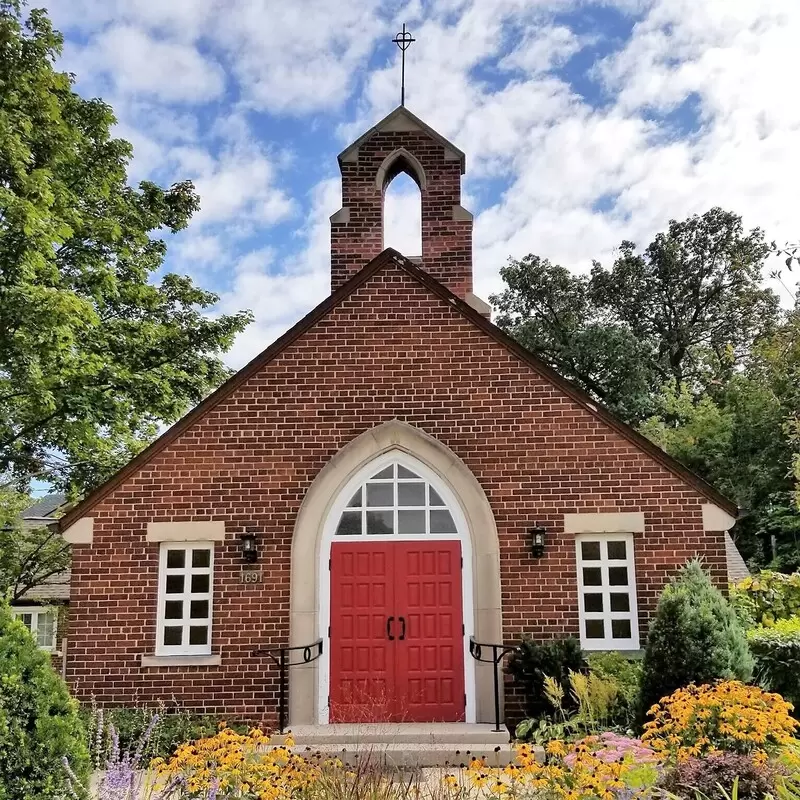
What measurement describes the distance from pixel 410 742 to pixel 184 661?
308 cm

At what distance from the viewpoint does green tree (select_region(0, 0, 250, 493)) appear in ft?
48.1

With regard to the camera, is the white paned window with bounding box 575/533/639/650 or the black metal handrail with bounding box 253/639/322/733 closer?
the black metal handrail with bounding box 253/639/322/733

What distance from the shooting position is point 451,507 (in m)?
10.5


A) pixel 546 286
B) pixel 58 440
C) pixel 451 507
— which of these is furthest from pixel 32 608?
pixel 546 286

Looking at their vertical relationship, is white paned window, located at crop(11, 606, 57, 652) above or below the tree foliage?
below

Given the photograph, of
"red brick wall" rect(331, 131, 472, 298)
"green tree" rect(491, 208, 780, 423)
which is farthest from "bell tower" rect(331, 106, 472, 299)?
"green tree" rect(491, 208, 780, 423)

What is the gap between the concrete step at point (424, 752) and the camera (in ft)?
27.5

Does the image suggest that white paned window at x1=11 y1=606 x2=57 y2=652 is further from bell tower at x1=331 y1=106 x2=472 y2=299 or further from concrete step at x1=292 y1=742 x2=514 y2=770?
concrete step at x1=292 y1=742 x2=514 y2=770

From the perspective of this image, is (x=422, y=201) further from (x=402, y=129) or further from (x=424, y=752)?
(x=424, y=752)

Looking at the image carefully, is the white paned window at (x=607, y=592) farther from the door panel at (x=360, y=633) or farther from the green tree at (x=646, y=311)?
the green tree at (x=646, y=311)

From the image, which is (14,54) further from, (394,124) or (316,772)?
(316,772)

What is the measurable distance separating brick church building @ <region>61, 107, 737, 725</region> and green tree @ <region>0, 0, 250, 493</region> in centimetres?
565

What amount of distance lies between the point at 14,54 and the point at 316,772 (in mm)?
15916

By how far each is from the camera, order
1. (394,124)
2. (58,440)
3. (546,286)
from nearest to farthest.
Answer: (394,124) → (58,440) → (546,286)
